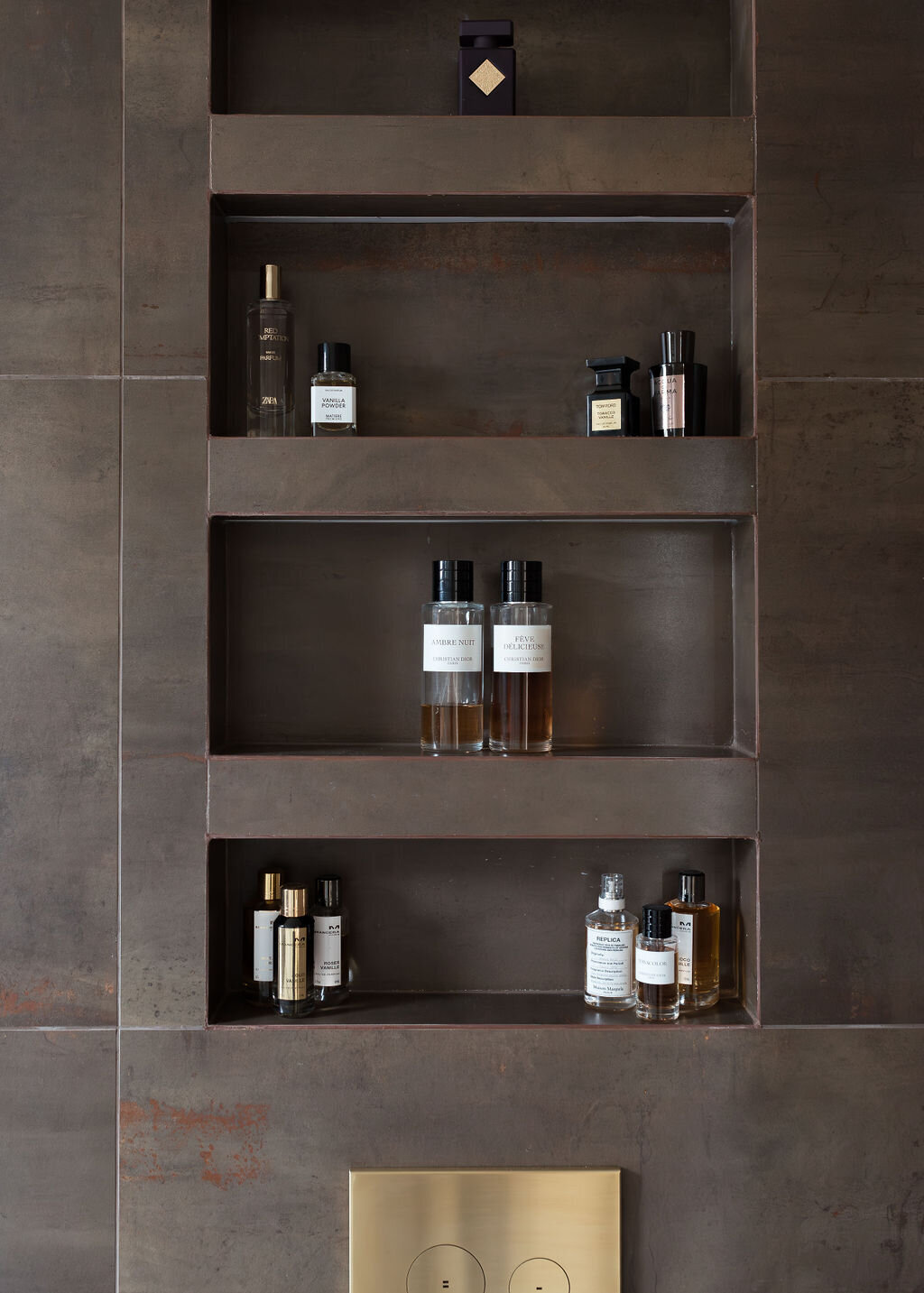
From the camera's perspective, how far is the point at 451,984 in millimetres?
1120

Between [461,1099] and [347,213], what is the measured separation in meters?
0.96

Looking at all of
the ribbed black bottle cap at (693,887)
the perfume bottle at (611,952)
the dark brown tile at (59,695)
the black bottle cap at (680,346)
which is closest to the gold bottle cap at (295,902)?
the dark brown tile at (59,695)

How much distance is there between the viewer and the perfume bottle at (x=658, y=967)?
1.03 metres

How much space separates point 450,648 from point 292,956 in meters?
0.36

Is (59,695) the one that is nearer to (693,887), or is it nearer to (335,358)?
(335,358)

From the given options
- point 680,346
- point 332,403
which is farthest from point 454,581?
point 680,346

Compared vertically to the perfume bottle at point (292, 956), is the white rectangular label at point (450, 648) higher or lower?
higher

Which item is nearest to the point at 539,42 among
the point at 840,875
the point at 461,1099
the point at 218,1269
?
the point at 840,875

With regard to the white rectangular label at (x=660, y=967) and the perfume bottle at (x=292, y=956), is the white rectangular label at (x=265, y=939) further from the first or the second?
the white rectangular label at (x=660, y=967)

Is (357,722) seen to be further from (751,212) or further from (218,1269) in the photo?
(751,212)

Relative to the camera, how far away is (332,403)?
3.46ft

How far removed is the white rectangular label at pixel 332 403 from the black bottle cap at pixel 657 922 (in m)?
0.61

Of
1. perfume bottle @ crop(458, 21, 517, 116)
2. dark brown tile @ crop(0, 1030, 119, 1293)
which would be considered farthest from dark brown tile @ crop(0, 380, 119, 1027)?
perfume bottle @ crop(458, 21, 517, 116)

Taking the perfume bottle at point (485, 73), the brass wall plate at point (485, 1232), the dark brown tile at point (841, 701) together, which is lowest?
the brass wall plate at point (485, 1232)
